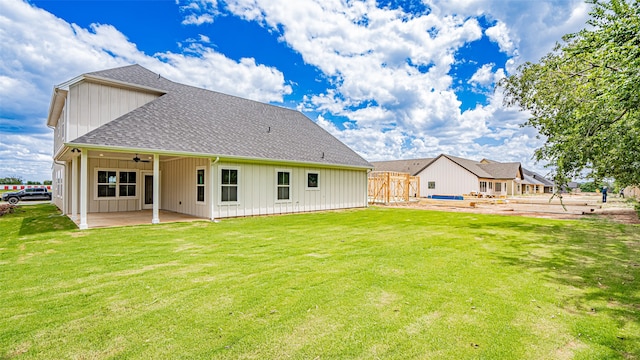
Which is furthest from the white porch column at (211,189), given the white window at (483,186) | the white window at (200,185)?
the white window at (483,186)

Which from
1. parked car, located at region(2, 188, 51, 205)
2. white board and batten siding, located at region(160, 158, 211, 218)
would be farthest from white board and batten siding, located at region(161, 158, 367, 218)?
parked car, located at region(2, 188, 51, 205)

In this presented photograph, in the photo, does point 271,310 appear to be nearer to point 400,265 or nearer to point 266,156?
point 400,265

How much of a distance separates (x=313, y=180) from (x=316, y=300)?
11973 millimetres

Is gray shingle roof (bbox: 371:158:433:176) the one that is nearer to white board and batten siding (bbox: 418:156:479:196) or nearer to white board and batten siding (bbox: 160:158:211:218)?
white board and batten siding (bbox: 418:156:479:196)

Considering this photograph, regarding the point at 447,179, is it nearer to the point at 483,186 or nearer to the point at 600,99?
the point at 483,186

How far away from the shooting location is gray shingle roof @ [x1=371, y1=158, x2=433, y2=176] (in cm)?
4123

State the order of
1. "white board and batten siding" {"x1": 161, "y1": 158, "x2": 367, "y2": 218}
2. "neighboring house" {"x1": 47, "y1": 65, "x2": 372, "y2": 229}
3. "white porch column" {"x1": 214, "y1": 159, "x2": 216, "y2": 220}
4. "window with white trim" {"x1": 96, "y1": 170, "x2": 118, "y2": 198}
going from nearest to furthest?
"neighboring house" {"x1": 47, "y1": 65, "x2": 372, "y2": 229}
"white porch column" {"x1": 214, "y1": 159, "x2": 216, "y2": 220}
"white board and batten siding" {"x1": 161, "y1": 158, "x2": 367, "y2": 218}
"window with white trim" {"x1": 96, "y1": 170, "x2": 118, "y2": 198}

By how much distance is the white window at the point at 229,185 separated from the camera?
1222cm

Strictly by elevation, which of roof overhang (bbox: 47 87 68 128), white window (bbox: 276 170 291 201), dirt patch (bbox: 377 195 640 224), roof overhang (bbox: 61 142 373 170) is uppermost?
roof overhang (bbox: 47 87 68 128)

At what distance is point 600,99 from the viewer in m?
4.81

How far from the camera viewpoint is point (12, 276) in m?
4.77

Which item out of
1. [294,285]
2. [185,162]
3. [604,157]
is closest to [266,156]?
[185,162]

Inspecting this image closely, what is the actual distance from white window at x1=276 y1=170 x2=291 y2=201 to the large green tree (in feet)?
32.8

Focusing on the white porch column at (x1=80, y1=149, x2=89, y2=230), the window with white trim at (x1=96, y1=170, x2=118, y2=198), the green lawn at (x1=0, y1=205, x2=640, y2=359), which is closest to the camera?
the green lawn at (x1=0, y1=205, x2=640, y2=359)
